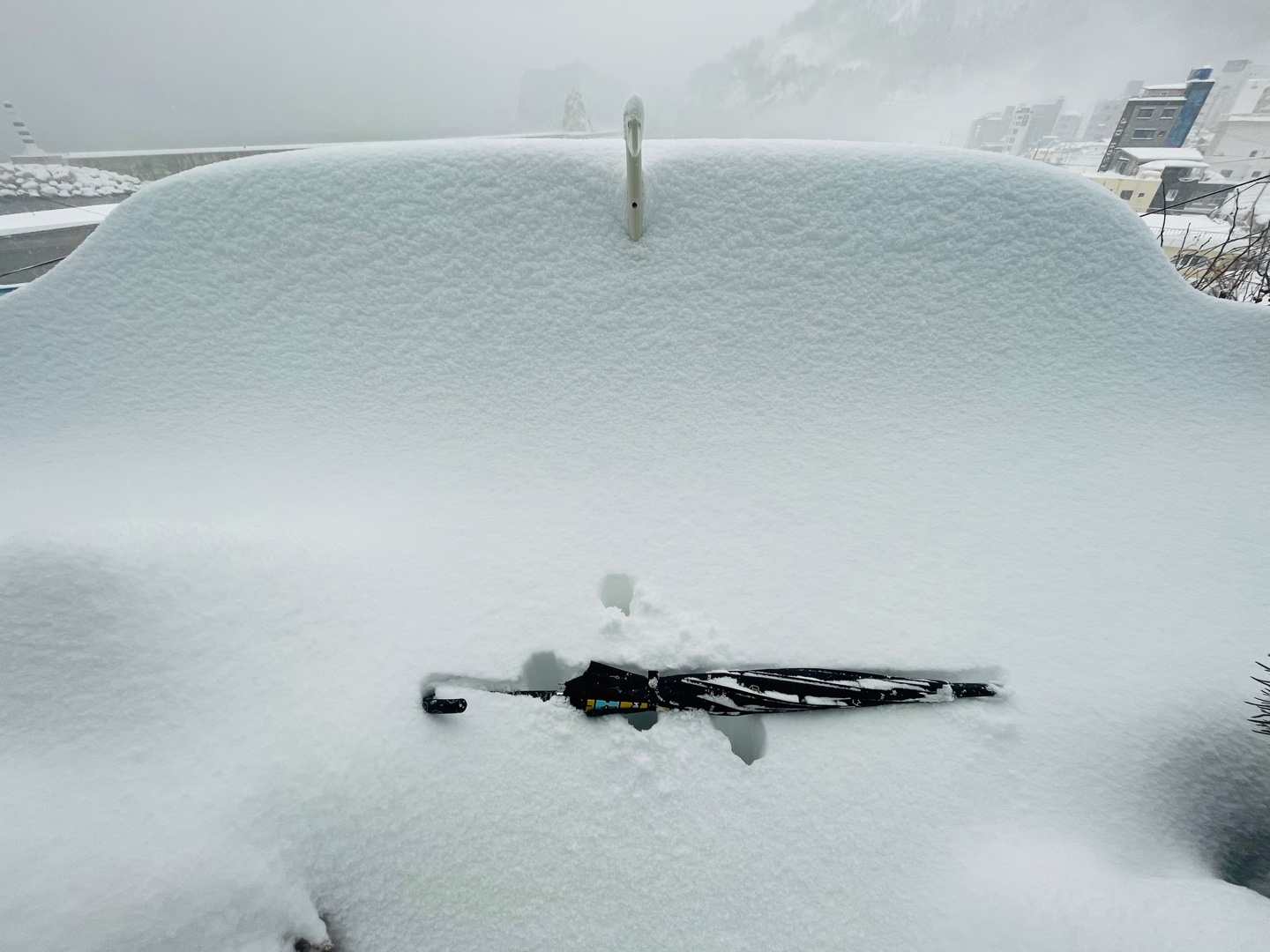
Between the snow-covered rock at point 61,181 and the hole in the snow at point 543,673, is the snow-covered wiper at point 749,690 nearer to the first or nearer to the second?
the hole in the snow at point 543,673

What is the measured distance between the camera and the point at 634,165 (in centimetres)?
439

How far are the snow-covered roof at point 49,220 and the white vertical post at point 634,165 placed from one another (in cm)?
1770

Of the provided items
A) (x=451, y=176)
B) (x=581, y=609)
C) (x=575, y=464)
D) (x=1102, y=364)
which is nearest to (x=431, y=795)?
(x=581, y=609)

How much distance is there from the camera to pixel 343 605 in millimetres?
3396

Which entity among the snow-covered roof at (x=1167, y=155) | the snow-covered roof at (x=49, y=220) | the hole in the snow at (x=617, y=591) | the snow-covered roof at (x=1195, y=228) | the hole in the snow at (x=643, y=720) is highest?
the snow-covered roof at (x=1167, y=155)

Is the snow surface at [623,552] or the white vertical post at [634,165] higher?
the white vertical post at [634,165]

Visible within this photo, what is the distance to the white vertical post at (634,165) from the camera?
13.9 ft

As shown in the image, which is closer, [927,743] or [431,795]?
[431,795]

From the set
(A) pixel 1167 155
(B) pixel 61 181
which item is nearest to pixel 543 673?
(B) pixel 61 181

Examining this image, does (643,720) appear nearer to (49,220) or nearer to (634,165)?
(634,165)

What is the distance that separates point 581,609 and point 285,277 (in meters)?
4.40

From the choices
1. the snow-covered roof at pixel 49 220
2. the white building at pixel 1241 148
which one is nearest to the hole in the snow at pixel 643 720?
the snow-covered roof at pixel 49 220

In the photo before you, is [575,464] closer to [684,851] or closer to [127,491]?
[684,851]

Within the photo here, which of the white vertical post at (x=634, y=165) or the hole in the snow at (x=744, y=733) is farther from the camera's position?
the white vertical post at (x=634, y=165)
